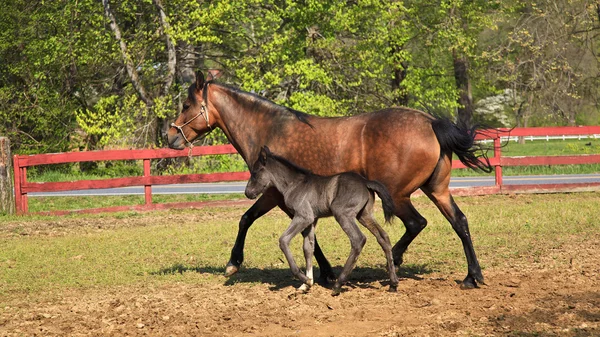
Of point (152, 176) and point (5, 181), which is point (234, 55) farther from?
point (5, 181)

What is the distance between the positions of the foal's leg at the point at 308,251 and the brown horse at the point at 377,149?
51 centimetres

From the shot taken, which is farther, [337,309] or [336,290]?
[336,290]

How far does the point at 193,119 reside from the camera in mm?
8992

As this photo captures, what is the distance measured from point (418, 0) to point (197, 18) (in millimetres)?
8910

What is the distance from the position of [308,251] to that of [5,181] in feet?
32.1

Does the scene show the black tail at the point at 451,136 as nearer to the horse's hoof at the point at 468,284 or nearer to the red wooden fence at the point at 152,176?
the horse's hoof at the point at 468,284

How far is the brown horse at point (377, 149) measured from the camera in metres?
7.84

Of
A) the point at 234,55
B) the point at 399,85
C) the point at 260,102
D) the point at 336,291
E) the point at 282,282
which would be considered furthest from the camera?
the point at 234,55

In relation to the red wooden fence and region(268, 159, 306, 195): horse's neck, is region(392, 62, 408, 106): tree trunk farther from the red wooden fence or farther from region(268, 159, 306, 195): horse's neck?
region(268, 159, 306, 195): horse's neck

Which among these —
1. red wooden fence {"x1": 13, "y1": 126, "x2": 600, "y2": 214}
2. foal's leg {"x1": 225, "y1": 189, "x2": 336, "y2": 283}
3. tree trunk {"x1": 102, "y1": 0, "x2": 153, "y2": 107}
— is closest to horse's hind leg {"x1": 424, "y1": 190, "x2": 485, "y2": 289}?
foal's leg {"x1": 225, "y1": 189, "x2": 336, "y2": 283}

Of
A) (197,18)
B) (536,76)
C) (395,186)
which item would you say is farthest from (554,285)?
(536,76)

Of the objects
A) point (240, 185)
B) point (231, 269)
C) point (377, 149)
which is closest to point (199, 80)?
point (231, 269)

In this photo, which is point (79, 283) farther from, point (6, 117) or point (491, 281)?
point (6, 117)

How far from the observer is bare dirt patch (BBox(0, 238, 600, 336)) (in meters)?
6.05
